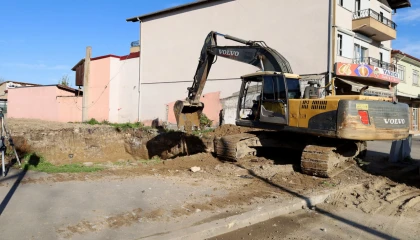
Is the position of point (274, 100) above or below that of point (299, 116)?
above

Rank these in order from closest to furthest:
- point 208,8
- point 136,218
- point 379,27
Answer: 1. point 136,218
2. point 379,27
3. point 208,8

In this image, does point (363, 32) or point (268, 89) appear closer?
point (268, 89)

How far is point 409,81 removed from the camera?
30656 mm

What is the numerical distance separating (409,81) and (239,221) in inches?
1193

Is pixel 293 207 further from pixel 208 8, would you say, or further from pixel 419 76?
pixel 419 76

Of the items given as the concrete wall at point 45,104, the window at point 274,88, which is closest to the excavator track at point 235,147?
the window at point 274,88

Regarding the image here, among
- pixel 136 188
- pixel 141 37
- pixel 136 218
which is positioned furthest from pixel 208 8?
pixel 136 218

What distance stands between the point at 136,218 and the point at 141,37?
27034 mm

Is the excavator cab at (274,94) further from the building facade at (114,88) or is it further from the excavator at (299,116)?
the building facade at (114,88)

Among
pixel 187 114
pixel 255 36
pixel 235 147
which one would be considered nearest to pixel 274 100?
pixel 235 147

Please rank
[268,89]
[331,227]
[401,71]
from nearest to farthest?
[331,227] → [268,89] → [401,71]

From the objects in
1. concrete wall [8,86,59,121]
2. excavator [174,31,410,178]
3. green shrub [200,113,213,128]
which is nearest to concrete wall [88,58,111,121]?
concrete wall [8,86,59,121]

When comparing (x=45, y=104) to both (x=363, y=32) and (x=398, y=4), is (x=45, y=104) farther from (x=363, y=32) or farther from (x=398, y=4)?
(x=398, y=4)

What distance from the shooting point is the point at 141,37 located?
30.8 metres
